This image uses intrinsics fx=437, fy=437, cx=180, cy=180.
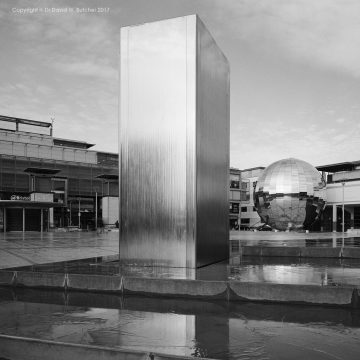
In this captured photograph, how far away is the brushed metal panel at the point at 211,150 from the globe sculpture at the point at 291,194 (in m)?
30.6

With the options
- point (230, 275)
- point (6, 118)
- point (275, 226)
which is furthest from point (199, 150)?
point (6, 118)

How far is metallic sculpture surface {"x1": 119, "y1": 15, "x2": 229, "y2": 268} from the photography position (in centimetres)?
911

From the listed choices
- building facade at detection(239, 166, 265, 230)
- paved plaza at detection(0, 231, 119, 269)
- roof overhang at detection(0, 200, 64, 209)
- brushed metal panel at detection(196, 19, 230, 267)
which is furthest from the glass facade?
brushed metal panel at detection(196, 19, 230, 267)

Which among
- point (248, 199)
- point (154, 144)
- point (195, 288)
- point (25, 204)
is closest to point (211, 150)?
point (154, 144)

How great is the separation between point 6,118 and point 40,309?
2733 inches

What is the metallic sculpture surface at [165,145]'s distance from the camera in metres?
9.11

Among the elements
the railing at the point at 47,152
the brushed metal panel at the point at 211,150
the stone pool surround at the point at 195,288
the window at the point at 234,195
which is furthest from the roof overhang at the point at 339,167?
the stone pool surround at the point at 195,288

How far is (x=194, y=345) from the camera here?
4277 mm

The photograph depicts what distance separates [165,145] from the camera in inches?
368

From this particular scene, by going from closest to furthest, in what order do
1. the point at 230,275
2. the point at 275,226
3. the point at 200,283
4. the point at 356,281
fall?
the point at 200,283 → the point at 356,281 → the point at 230,275 → the point at 275,226

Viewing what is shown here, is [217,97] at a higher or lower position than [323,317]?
higher

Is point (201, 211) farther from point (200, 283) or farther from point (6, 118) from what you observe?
point (6, 118)

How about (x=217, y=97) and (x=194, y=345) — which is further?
(x=217, y=97)

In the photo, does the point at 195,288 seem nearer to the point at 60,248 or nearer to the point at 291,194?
the point at 60,248
